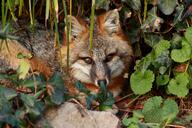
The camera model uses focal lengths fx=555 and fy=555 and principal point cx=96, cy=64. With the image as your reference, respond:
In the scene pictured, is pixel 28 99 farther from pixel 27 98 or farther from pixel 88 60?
pixel 88 60

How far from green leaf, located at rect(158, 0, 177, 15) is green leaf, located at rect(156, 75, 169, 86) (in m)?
0.59

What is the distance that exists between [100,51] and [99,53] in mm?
24

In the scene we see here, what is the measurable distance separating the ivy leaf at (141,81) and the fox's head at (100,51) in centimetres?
20

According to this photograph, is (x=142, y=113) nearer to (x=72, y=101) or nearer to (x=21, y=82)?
(x=72, y=101)

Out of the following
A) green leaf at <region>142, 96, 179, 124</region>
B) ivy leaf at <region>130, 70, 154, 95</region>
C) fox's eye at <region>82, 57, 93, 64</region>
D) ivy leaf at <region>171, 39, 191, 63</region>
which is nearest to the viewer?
green leaf at <region>142, 96, 179, 124</region>

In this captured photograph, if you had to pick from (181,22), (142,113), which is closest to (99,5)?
(181,22)

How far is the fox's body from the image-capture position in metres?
5.11

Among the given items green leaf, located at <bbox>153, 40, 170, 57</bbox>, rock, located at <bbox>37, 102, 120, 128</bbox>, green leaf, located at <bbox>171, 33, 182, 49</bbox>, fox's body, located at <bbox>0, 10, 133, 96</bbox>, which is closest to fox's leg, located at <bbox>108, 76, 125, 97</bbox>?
fox's body, located at <bbox>0, 10, 133, 96</bbox>

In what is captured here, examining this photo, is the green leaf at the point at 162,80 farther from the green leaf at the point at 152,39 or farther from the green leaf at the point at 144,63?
the green leaf at the point at 152,39

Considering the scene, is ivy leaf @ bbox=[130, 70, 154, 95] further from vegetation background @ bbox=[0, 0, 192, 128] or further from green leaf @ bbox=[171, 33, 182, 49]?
green leaf @ bbox=[171, 33, 182, 49]

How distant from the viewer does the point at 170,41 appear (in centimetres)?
509

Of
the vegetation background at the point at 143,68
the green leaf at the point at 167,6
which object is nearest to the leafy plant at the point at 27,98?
the vegetation background at the point at 143,68

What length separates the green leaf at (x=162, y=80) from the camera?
201 inches

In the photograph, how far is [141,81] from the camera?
5105 millimetres
